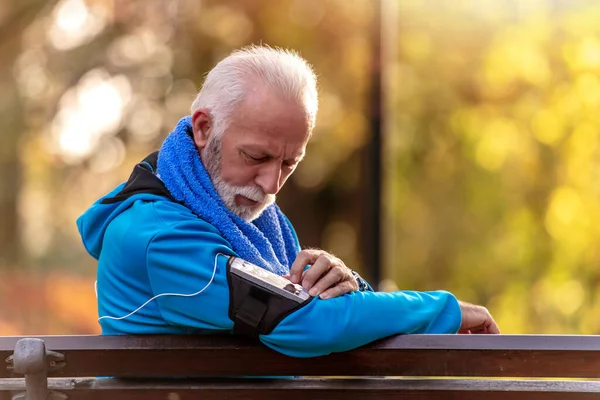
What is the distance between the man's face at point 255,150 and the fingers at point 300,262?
305 millimetres

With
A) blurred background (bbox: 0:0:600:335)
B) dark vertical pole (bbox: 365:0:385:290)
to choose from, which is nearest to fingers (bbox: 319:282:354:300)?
dark vertical pole (bbox: 365:0:385:290)

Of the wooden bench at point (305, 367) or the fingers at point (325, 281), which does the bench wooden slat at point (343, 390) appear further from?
the fingers at point (325, 281)

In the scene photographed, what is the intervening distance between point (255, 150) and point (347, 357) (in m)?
0.59

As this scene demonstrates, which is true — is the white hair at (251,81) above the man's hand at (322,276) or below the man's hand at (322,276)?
above

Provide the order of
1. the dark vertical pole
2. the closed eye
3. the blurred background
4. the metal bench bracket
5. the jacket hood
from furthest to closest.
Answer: the blurred background < the dark vertical pole < the closed eye < the jacket hood < the metal bench bracket

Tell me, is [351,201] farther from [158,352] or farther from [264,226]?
[158,352]

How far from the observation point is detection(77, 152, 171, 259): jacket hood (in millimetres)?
2338

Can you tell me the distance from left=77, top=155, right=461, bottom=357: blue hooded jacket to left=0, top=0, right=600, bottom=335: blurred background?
24.2ft

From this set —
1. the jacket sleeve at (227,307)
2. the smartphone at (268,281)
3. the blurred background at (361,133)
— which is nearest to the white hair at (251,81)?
the jacket sleeve at (227,307)

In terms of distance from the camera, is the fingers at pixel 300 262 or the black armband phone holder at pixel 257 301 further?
the fingers at pixel 300 262

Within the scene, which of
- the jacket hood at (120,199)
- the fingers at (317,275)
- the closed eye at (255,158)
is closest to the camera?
the fingers at (317,275)

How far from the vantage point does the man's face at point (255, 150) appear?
2.40m

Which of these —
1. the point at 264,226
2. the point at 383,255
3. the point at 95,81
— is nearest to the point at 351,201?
the point at 95,81

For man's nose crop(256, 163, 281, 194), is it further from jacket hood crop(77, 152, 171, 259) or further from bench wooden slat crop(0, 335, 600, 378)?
bench wooden slat crop(0, 335, 600, 378)
